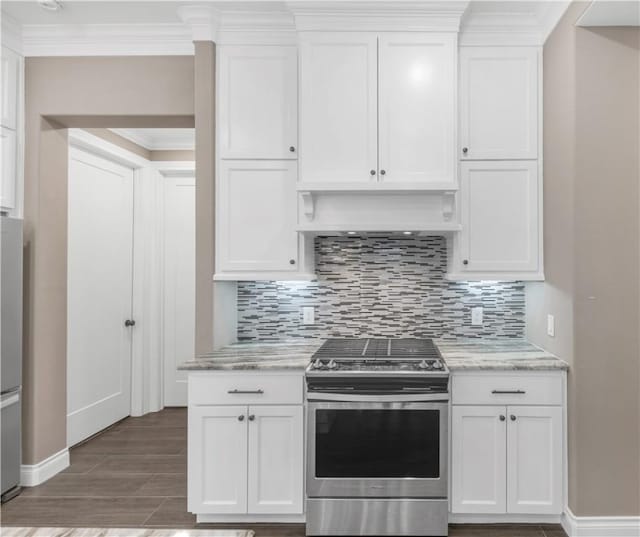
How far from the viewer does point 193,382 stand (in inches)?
107

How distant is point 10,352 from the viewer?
300 centimetres

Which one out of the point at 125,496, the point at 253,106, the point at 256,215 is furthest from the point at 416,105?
the point at 125,496

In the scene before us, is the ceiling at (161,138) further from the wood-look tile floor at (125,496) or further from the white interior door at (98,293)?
the wood-look tile floor at (125,496)

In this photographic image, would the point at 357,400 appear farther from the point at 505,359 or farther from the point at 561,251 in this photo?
the point at 561,251

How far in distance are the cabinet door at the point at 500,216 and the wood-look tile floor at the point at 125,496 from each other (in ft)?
4.69

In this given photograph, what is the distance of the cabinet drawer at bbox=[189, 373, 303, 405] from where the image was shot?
2.69 m

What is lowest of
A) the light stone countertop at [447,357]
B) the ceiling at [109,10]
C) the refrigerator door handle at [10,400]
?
the refrigerator door handle at [10,400]

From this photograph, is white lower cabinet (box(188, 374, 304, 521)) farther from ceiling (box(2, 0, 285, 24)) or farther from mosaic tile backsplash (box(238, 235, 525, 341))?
ceiling (box(2, 0, 285, 24))

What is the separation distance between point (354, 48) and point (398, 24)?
0.92 feet

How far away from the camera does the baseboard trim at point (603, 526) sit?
256 centimetres

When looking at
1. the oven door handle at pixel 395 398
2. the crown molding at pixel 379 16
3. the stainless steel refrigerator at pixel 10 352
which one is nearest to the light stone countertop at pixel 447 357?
the oven door handle at pixel 395 398

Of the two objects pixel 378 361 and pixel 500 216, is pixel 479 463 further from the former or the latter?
pixel 500 216

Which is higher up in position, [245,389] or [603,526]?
[245,389]

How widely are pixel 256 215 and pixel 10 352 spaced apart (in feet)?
5.33
